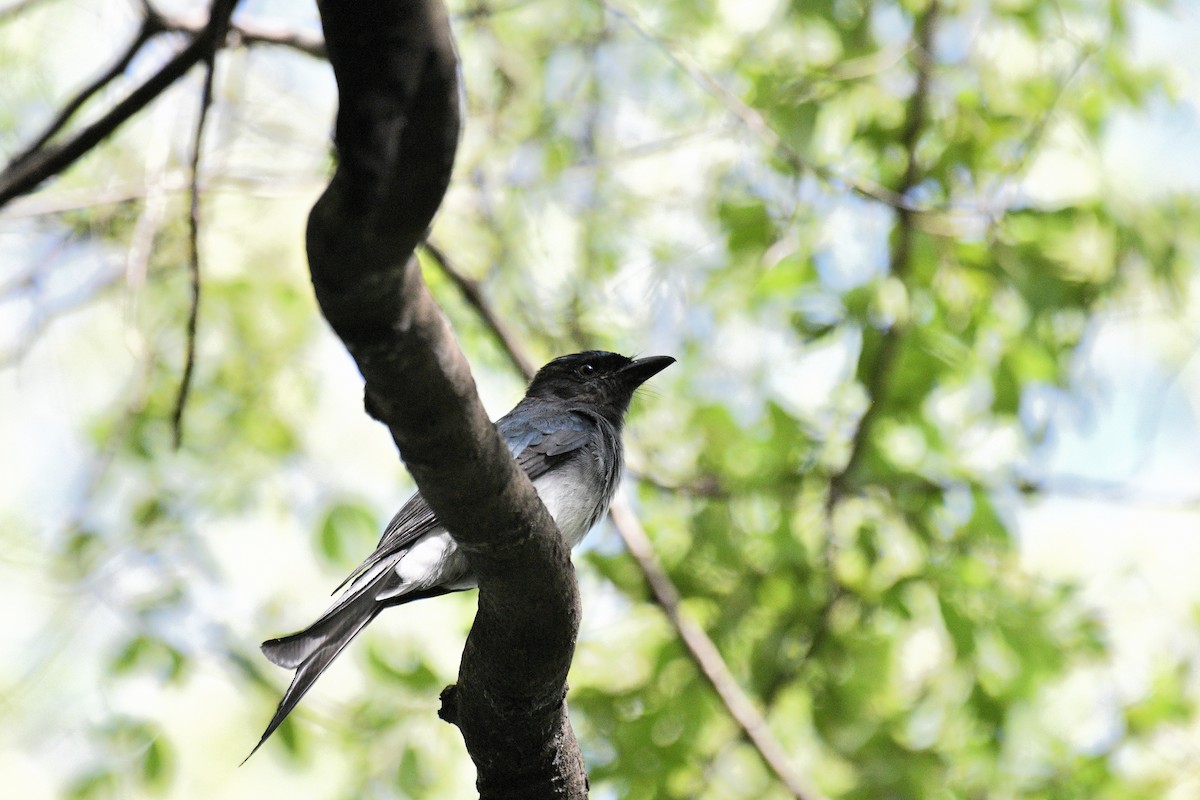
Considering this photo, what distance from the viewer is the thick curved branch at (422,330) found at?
161 centimetres

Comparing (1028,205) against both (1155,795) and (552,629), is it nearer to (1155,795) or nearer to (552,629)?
(1155,795)

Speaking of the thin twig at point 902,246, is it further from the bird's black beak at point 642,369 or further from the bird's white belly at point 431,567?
the bird's white belly at point 431,567

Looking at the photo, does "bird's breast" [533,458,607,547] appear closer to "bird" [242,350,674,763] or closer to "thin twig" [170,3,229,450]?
"bird" [242,350,674,763]

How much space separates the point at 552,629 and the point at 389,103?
1.62 m

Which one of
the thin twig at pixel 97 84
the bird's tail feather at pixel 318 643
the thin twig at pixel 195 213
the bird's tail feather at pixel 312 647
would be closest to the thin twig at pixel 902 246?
the bird's tail feather at pixel 318 643

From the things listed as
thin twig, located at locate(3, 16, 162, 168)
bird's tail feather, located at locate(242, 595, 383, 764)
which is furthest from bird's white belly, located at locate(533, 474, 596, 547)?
thin twig, located at locate(3, 16, 162, 168)

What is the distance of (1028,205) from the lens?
5.54 m

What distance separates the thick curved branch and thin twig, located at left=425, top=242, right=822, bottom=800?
2.72 m

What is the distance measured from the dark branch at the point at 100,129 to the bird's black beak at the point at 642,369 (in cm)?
243

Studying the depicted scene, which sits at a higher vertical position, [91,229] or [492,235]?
[91,229]

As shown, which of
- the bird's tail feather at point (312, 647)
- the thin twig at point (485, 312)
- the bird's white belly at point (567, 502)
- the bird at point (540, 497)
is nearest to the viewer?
the bird's tail feather at point (312, 647)

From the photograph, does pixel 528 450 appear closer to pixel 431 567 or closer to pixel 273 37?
pixel 431 567

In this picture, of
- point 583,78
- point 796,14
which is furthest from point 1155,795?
point 583,78

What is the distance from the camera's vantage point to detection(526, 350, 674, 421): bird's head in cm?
592
